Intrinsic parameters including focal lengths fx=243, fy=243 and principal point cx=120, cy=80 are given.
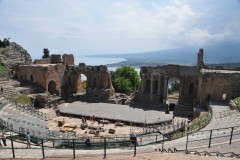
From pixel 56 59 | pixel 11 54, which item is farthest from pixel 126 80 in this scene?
pixel 11 54

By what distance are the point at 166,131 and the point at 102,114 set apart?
36.4ft

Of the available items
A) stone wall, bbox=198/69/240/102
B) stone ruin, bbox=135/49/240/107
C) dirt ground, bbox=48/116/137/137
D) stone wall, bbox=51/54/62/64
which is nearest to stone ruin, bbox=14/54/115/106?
stone wall, bbox=51/54/62/64

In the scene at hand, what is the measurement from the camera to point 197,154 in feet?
41.7

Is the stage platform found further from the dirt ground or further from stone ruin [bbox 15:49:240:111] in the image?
stone ruin [bbox 15:49:240:111]

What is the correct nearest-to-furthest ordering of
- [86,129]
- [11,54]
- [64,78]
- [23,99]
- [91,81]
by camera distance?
[86,129] < [23,99] < [91,81] < [64,78] < [11,54]

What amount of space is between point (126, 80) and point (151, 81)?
1590 centimetres

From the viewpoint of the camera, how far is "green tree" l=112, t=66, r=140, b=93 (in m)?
54.1

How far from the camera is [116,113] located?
3462 cm

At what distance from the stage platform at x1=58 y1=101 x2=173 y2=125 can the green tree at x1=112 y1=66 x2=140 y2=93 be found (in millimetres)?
14951

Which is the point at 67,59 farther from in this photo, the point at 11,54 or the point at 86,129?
the point at 86,129

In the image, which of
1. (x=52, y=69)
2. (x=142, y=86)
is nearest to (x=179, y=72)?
(x=142, y=86)

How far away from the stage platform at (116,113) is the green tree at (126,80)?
1495 cm

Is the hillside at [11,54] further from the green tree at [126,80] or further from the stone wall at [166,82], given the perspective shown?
the stone wall at [166,82]

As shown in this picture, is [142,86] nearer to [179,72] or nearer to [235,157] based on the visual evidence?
[179,72]
